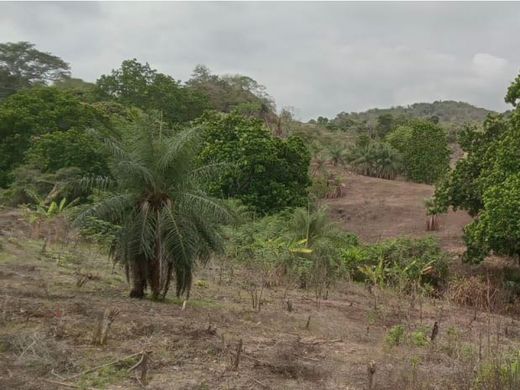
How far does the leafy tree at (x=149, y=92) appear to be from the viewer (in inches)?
1593

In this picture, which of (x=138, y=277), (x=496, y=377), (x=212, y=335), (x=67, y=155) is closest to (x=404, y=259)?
(x=138, y=277)

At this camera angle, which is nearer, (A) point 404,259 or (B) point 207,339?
(B) point 207,339

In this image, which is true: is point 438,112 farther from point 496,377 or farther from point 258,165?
point 496,377

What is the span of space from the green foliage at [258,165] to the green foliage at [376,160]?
20.9 m

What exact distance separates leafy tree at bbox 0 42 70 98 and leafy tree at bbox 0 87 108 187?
547 inches

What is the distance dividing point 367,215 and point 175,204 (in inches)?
1166

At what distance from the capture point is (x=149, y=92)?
1608 inches

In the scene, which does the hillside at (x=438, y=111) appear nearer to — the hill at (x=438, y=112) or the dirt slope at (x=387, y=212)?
the hill at (x=438, y=112)

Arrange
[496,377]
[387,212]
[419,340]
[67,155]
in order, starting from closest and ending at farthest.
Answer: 1. [496,377]
2. [419,340]
3. [67,155]
4. [387,212]

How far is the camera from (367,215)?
1507 inches

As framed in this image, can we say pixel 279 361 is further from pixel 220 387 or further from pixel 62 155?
pixel 62 155

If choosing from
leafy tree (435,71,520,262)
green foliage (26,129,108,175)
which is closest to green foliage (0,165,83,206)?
green foliage (26,129,108,175)

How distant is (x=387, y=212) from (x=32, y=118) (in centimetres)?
2208

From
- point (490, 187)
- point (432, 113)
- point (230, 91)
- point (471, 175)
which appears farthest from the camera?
point (432, 113)
